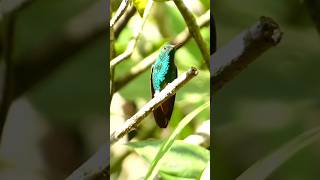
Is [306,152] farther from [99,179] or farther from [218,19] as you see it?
[99,179]

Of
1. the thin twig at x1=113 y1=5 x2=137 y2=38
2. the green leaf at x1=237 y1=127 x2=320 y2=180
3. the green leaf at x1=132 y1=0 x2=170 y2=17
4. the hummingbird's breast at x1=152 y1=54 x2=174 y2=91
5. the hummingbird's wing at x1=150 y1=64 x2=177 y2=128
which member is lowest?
the green leaf at x1=237 y1=127 x2=320 y2=180

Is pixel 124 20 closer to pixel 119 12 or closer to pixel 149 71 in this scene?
pixel 119 12

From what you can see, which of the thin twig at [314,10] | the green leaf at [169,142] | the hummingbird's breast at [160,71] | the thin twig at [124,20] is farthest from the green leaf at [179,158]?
the thin twig at [314,10]

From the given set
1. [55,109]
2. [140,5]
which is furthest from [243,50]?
[55,109]

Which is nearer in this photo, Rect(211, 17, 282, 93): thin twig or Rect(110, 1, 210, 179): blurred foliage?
Rect(211, 17, 282, 93): thin twig

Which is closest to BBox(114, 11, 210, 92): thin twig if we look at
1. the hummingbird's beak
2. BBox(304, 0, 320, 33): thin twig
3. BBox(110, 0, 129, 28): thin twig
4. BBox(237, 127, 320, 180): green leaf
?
the hummingbird's beak

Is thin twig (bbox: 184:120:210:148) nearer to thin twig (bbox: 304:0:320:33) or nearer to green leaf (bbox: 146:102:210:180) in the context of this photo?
green leaf (bbox: 146:102:210:180)

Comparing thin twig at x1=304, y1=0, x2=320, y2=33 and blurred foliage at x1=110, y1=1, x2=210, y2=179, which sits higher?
thin twig at x1=304, y1=0, x2=320, y2=33
